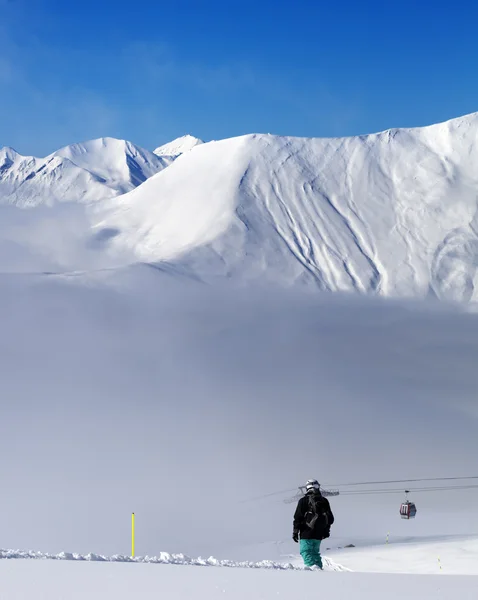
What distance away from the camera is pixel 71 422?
64.6 metres

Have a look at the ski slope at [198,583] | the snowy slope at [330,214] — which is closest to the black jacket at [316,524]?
the ski slope at [198,583]

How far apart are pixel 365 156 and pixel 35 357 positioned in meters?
78.0

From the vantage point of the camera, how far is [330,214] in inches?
5369

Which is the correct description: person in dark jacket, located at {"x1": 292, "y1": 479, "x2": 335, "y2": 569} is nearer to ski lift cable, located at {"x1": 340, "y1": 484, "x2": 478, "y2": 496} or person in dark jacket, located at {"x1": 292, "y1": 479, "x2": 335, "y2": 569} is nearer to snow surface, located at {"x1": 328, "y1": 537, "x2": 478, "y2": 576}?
snow surface, located at {"x1": 328, "y1": 537, "x2": 478, "y2": 576}

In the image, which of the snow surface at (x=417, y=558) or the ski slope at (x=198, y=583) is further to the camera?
the snow surface at (x=417, y=558)

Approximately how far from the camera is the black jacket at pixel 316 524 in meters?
11.9

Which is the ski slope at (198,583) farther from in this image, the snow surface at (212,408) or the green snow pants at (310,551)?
the snow surface at (212,408)

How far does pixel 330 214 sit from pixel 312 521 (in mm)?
126578

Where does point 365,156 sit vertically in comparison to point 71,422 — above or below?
above

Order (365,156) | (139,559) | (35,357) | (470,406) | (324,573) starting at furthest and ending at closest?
(365,156) → (35,357) → (470,406) → (139,559) → (324,573)

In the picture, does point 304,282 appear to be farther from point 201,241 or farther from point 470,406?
point 470,406

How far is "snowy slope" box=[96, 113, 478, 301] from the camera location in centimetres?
12731

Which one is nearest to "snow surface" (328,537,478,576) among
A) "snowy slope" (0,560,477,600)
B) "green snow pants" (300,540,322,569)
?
"green snow pants" (300,540,322,569)

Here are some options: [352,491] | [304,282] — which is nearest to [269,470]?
[352,491]
